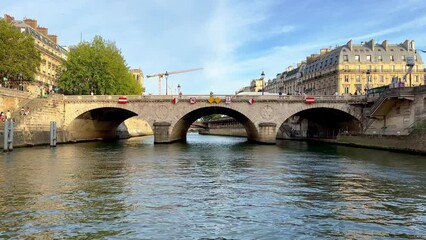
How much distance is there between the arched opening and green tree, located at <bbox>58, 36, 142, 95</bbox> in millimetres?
36271

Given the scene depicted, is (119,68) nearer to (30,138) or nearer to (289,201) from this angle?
(30,138)

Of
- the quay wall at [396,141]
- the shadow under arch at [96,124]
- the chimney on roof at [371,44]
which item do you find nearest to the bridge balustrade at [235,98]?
the shadow under arch at [96,124]

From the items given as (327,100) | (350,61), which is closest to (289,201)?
(327,100)

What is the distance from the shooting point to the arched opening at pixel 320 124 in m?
71.4

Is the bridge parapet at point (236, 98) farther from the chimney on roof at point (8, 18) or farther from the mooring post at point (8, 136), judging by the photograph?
the chimney on roof at point (8, 18)

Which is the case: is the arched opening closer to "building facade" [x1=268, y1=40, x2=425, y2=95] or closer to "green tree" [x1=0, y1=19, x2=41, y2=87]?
"building facade" [x1=268, y1=40, x2=425, y2=95]

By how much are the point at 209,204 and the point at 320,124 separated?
74.8 metres

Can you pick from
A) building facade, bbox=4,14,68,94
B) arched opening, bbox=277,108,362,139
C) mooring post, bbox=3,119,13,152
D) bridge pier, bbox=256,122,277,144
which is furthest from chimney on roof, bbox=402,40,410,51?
mooring post, bbox=3,119,13,152

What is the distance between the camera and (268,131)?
66.5 metres

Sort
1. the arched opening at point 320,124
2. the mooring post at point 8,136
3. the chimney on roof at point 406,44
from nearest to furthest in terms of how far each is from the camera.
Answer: the mooring post at point 8,136 < the arched opening at point 320,124 < the chimney on roof at point 406,44

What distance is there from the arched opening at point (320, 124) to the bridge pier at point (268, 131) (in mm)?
8748

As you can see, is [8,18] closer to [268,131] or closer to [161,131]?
[161,131]

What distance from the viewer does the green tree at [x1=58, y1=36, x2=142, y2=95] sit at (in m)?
82.2

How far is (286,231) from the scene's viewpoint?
530 inches
